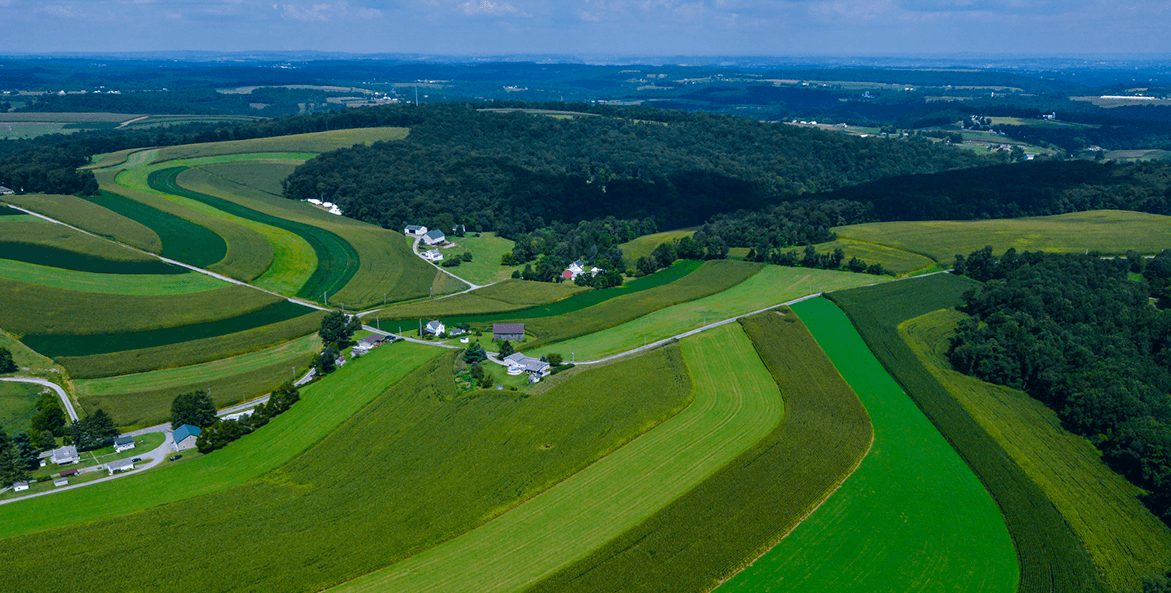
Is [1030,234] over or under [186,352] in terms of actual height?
over

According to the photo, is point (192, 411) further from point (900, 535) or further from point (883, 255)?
point (883, 255)

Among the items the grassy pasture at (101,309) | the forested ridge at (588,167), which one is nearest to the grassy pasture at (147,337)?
the grassy pasture at (101,309)

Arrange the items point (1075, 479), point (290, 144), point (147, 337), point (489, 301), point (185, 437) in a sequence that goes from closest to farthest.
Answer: point (1075, 479)
point (185, 437)
point (147, 337)
point (489, 301)
point (290, 144)

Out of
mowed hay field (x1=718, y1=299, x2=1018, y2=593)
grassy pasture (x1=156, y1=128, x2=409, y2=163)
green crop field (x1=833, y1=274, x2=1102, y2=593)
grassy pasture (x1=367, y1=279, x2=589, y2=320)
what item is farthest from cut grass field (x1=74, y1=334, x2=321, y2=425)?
grassy pasture (x1=156, y1=128, x2=409, y2=163)

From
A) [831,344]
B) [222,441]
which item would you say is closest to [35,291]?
[222,441]

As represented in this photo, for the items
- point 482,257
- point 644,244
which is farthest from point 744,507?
point 644,244

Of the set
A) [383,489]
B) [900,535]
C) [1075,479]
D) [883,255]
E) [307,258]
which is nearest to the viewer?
[900,535]

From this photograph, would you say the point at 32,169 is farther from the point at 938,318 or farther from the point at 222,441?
the point at 938,318
